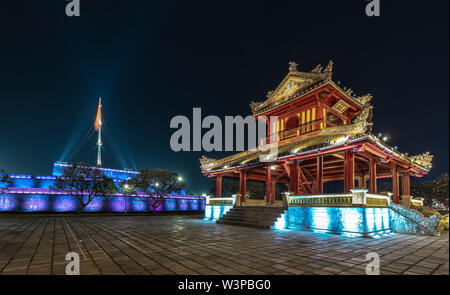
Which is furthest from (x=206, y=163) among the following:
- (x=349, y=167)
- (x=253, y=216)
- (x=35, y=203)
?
(x=35, y=203)

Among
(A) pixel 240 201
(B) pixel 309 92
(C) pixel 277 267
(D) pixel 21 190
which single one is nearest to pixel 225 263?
(C) pixel 277 267

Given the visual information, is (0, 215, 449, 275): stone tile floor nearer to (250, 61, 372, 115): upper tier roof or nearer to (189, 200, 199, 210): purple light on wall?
(250, 61, 372, 115): upper tier roof

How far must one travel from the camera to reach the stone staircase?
1240 centimetres

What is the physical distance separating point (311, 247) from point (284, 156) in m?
7.65

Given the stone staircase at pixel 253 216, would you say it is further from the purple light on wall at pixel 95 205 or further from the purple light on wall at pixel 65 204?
the purple light on wall at pixel 65 204

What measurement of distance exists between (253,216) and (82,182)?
2263cm

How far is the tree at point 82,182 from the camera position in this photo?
26938 mm

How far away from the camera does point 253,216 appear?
13.9 m

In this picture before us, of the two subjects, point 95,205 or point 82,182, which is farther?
point 95,205

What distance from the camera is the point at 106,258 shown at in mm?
5270

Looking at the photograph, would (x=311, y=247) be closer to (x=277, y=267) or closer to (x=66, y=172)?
(x=277, y=267)

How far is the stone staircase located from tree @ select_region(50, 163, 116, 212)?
18717 mm

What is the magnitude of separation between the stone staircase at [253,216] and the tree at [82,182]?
1872cm

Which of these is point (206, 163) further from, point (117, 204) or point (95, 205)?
point (95, 205)
